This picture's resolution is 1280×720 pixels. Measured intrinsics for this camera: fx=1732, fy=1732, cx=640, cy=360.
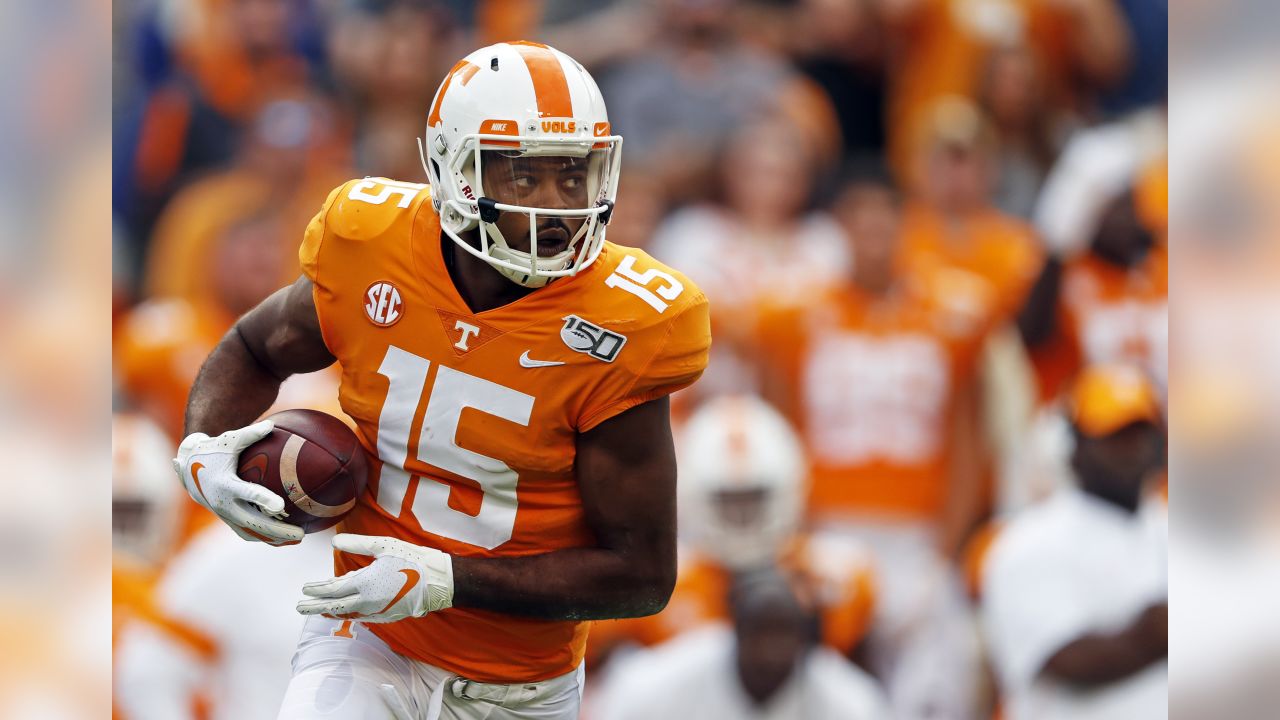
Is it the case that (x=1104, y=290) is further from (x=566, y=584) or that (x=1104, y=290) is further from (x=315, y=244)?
(x=315, y=244)

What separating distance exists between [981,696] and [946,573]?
47cm

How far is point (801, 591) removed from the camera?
242 inches

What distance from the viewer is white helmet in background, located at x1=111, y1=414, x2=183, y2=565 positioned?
645cm

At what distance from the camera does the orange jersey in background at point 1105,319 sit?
685cm

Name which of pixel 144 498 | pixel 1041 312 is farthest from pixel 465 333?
pixel 1041 312

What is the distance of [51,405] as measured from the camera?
6.11 ft

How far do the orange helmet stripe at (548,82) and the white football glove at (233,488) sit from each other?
29.2 inches

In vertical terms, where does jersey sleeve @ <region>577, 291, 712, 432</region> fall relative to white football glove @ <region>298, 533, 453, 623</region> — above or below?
above

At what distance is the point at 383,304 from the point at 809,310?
12.6 feet

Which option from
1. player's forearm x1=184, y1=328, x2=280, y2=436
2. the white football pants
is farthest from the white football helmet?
the white football pants

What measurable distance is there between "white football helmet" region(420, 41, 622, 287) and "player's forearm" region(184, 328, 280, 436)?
1.61ft

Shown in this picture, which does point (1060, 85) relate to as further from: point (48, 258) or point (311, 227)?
point (48, 258)

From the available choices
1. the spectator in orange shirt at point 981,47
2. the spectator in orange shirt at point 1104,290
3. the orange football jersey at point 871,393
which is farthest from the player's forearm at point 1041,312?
the spectator in orange shirt at point 981,47

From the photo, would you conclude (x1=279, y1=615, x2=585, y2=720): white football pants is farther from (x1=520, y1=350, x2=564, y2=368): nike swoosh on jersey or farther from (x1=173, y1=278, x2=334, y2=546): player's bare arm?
(x1=520, y1=350, x2=564, y2=368): nike swoosh on jersey
